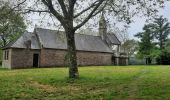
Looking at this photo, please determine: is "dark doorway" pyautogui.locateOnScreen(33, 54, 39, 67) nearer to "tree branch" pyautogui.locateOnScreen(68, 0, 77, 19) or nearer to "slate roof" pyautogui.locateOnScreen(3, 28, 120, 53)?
"slate roof" pyautogui.locateOnScreen(3, 28, 120, 53)

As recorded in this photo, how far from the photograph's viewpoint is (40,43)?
49.7 metres

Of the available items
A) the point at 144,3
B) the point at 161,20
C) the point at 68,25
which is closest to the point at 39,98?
the point at 68,25

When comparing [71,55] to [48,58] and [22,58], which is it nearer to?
[22,58]

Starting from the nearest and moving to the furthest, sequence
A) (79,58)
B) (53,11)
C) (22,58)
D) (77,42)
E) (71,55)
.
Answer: (53,11) < (71,55) < (22,58) < (79,58) < (77,42)

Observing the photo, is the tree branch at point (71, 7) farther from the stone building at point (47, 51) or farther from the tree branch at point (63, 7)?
the stone building at point (47, 51)

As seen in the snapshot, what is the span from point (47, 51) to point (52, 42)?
7.93ft

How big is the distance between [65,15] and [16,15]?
372cm

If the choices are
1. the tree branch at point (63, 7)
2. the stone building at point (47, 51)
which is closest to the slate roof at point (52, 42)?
the stone building at point (47, 51)

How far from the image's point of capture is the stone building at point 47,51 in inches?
1836

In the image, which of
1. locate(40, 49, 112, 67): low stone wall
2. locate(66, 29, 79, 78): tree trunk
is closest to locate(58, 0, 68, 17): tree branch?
locate(66, 29, 79, 78): tree trunk

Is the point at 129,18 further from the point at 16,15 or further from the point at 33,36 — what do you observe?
the point at 33,36

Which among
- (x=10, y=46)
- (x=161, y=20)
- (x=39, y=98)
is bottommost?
(x=39, y=98)

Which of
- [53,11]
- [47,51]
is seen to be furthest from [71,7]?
[47,51]

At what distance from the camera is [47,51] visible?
1980 inches
